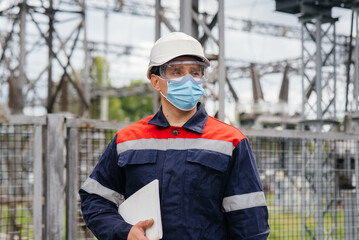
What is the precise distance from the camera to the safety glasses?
2.58 metres

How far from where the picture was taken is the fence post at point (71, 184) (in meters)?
4.40

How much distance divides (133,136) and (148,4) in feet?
109

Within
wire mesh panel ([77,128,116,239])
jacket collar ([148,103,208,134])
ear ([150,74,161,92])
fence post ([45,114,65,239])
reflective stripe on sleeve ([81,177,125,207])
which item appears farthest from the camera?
wire mesh panel ([77,128,116,239])

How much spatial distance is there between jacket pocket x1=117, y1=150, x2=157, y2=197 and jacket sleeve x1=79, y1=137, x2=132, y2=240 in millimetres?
96

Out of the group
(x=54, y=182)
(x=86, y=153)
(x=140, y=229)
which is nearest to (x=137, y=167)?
(x=140, y=229)

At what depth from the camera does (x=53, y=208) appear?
4.28 meters

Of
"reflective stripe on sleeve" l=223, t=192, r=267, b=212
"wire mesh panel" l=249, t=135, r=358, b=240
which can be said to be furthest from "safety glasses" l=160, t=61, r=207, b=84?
"wire mesh panel" l=249, t=135, r=358, b=240

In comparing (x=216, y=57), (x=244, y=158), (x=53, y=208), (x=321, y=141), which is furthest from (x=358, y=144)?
(x=244, y=158)

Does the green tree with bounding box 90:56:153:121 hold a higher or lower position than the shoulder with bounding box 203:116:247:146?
higher

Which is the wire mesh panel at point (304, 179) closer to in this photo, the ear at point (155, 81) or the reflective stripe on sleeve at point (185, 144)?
the ear at point (155, 81)

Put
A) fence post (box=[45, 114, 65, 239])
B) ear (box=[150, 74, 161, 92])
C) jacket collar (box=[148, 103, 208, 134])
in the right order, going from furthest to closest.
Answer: fence post (box=[45, 114, 65, 239])
ear (box=[150, 74, 161, 92])
jacket collar (box=[148, 103, 208, 134])


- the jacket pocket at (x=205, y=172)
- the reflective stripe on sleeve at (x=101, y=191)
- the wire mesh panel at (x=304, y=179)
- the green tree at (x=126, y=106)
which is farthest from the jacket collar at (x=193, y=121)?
the green tree at (x=126, y=106)

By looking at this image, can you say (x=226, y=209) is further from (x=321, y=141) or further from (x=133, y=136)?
(x=321, y=141)

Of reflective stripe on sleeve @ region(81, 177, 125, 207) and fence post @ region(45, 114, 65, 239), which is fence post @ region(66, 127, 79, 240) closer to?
fence post @ region(45, 114, 65, 239)
